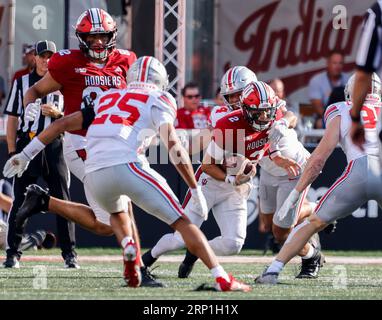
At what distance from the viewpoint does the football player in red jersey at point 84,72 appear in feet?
31.2

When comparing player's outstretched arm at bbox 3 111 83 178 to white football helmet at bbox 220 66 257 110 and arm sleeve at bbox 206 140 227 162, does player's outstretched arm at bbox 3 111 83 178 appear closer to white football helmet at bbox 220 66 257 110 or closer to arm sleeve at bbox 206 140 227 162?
arm sleeve at bbox 206 140 227 162

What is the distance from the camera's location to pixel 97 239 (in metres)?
13.0

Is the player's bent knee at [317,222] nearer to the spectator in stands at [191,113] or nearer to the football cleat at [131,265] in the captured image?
the football cleat at [131,265]

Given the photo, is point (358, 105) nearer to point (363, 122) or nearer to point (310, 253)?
point (363, 122)

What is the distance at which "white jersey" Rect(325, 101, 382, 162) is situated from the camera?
8.27 metres

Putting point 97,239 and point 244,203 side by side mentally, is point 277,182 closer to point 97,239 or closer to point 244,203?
point 244,203

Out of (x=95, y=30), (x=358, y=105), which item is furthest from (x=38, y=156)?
(x=358, y=105)

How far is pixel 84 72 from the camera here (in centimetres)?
957

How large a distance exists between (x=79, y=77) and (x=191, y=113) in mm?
4187

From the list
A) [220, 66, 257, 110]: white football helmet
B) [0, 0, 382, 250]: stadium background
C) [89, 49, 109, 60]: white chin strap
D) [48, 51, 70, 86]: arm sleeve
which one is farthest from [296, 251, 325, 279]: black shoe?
[0, 0, 382, 250]: stadium background

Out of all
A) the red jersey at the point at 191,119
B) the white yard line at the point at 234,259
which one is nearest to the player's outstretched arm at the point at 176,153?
the white yard line at the point at 234,259

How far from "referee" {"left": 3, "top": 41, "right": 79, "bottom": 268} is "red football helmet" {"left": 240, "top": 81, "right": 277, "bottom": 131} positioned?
211 centimetres

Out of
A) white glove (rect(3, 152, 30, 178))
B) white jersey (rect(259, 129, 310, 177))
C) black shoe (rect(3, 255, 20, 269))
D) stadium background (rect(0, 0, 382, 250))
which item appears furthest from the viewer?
stadium background (rect(0, 0, 382, 250))

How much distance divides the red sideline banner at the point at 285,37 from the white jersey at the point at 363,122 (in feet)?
29.4
